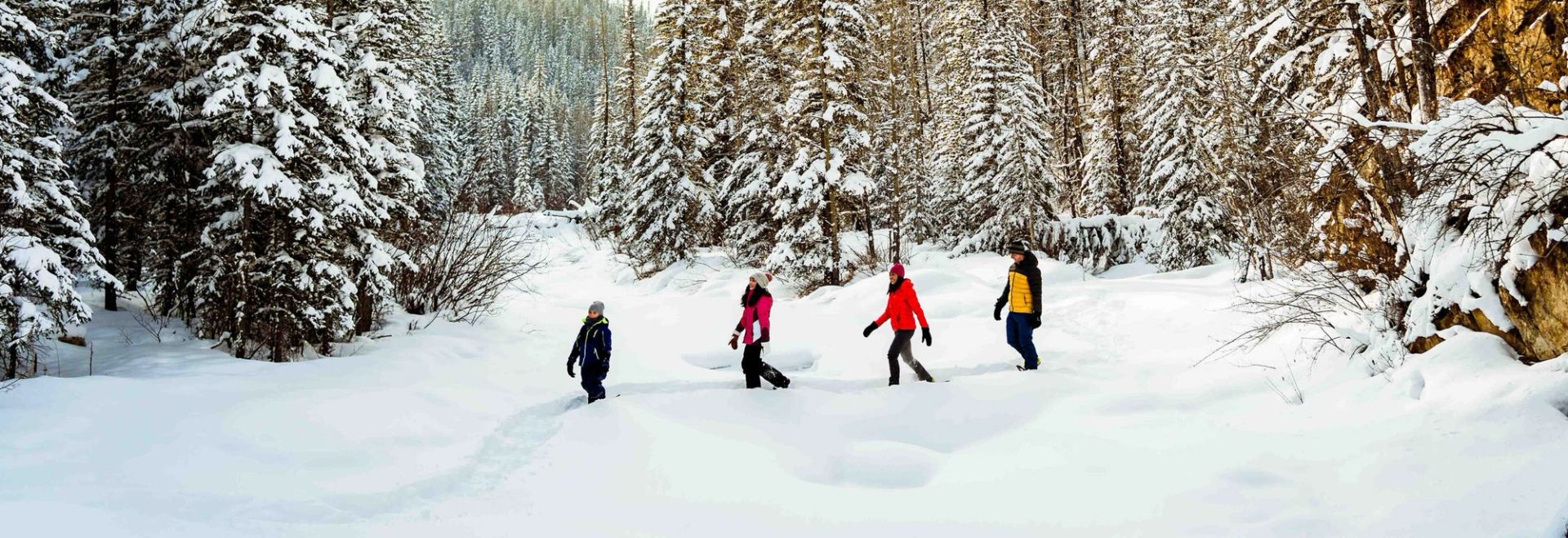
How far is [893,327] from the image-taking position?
866 cm

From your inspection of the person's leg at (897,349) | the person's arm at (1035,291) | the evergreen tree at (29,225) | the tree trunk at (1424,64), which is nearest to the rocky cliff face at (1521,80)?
the tree trunk at (1424,64)

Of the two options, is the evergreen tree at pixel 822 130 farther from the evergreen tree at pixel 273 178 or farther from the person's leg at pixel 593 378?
the person's leg at pixel 593 378

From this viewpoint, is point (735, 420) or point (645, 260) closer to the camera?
point (735, 420)

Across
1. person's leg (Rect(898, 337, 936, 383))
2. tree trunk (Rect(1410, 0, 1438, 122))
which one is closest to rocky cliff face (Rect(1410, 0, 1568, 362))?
tree trunk (Rect(1410, 0, 1438, 122))

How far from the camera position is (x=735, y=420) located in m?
7.44

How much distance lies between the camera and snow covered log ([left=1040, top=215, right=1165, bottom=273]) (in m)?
18.8

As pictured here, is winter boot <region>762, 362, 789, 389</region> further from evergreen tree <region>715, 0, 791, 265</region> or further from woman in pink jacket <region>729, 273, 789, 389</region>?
evergreen tree <region>715, 0, 791, 265</region>

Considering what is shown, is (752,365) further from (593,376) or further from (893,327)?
(593,376)

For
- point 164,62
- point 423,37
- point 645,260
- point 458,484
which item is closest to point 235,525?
point 458,484

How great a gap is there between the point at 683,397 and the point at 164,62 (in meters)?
12.0

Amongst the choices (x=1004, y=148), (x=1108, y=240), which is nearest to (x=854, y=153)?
(x=1004, y=148)

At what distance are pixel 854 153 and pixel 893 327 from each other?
11.2m

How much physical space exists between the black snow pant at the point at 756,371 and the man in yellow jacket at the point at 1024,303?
2950 millimetres

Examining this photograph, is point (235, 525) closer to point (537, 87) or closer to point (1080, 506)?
point (1080, 506)
